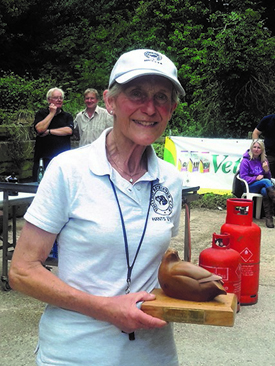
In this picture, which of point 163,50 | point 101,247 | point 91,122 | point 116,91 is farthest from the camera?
point 163,50

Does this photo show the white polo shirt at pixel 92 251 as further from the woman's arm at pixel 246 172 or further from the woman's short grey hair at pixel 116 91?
the woman's arm at pixel 246 172

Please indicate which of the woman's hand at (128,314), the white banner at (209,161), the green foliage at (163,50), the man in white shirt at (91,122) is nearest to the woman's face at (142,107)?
the woman's hand at (128,314)

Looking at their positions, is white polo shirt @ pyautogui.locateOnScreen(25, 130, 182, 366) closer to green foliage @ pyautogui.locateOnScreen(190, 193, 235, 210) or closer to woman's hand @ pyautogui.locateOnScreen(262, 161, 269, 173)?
woman's hand @ pyautogui.locateOnScreen(262, 161, 269, 173)

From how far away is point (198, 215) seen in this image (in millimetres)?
8914

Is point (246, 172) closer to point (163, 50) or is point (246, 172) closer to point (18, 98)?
point (18, 98)

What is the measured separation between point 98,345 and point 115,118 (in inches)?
26.9

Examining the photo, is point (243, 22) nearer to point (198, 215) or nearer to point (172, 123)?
point (172, 123)

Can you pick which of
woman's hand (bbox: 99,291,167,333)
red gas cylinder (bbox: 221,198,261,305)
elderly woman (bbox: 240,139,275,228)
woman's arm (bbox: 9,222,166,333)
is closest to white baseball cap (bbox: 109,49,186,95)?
woman's arm (bbox: 9,222,166,333)

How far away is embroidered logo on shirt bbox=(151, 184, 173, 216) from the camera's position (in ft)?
5.35

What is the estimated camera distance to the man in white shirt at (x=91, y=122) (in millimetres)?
8008

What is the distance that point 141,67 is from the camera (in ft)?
5.10

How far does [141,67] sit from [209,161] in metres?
8.82

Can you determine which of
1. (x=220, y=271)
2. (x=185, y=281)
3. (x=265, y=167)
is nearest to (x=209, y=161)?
(x=265, y=167)

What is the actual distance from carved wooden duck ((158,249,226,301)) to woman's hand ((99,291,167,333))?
83 mm
